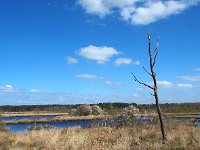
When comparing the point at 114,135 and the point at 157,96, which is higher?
the point at 157,96

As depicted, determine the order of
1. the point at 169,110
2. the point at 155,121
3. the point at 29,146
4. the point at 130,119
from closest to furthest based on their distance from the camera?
the point at 29,146, the point at 130,119, the point at 155,121, the point at 169,110

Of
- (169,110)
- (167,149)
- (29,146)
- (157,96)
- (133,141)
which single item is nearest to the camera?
(167,149)

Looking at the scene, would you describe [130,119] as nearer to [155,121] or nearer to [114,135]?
[155,121]

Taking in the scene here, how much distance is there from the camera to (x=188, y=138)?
1973 centimetres

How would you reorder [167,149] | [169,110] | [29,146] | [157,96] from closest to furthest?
1. [167,149]
2. [29,146]
3. [157,96]
4. [169,110]

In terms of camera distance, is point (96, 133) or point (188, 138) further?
point (96, 133)

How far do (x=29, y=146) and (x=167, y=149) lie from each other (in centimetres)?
601

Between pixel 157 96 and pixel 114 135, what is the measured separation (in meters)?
3.08

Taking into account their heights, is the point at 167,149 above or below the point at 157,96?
below

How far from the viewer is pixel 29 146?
60.1 ft

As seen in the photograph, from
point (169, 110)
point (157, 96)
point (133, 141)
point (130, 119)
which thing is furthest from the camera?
point (169, 110)

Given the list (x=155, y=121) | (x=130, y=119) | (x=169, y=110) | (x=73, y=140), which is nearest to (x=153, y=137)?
(x=73, y=140)

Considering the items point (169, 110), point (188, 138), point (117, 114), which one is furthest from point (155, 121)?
point (169, 110)

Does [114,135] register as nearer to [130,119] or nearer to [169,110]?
[130,119]
